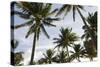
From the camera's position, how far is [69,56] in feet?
7.85

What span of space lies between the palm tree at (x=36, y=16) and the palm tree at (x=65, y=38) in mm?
165

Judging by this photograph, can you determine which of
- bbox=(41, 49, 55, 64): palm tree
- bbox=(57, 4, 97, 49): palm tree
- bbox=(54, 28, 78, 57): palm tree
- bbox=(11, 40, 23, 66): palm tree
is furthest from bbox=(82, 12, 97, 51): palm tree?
bbox=(11, 40, 23, 66): palm tree

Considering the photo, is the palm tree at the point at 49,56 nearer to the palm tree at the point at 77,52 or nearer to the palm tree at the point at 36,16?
the palm tree at the point at 36,16

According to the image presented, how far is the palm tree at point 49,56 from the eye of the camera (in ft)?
7.50

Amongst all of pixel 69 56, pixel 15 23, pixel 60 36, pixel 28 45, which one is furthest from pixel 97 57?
pixel 15 23

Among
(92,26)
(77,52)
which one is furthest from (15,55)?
(92,26)

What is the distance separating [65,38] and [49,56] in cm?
29

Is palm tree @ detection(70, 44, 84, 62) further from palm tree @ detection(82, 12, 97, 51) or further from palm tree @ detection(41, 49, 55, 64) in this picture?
palm tree @ detection(41, 49, 55, 64)

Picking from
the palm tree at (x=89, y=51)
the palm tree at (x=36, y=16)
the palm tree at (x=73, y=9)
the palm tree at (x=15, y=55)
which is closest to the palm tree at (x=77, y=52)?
the palm tree at (x=89, y=51)

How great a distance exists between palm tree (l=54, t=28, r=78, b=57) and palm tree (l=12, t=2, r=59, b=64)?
0.54ft

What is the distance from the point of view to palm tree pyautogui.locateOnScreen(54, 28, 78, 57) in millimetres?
2354

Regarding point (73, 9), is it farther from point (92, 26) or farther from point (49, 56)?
point (49, 56)

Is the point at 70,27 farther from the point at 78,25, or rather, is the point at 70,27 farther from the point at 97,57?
the point at 97,57

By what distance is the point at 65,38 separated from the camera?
7.82ft
